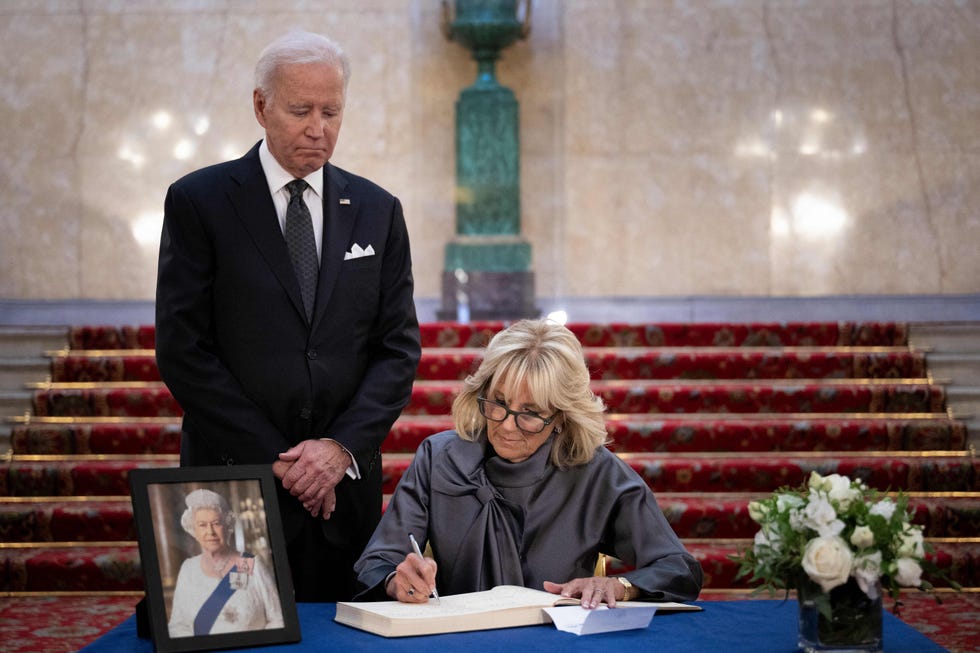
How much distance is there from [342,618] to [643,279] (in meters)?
6.90

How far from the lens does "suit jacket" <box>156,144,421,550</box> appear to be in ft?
8.50

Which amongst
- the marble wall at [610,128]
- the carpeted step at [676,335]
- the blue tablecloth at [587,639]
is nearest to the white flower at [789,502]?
the blue tablecloth at [587,639]

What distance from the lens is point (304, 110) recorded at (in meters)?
2.56

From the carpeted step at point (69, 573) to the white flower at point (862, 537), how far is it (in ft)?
13.4

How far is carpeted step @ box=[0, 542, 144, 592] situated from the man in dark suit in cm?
290

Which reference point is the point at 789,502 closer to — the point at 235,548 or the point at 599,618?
the point at 599,618

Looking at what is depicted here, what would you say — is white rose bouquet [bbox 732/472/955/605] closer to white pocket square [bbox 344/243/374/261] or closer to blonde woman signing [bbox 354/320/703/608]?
blonde woman signing [bbox 354/320/703/608]

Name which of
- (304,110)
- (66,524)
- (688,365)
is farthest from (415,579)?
(688,365)

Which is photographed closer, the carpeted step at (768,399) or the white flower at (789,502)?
the white flower at (789,502)

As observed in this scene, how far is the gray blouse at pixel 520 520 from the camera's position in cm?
262

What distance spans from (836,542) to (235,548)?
989 mm

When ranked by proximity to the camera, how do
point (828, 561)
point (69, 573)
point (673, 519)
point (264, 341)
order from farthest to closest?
point (673, 519) → point (69, 573) → point (264, 341) → point (828, 561)

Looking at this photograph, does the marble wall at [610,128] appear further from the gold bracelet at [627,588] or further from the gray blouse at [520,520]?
the gold bracelet at [627,588]

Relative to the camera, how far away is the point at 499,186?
28.2ft
